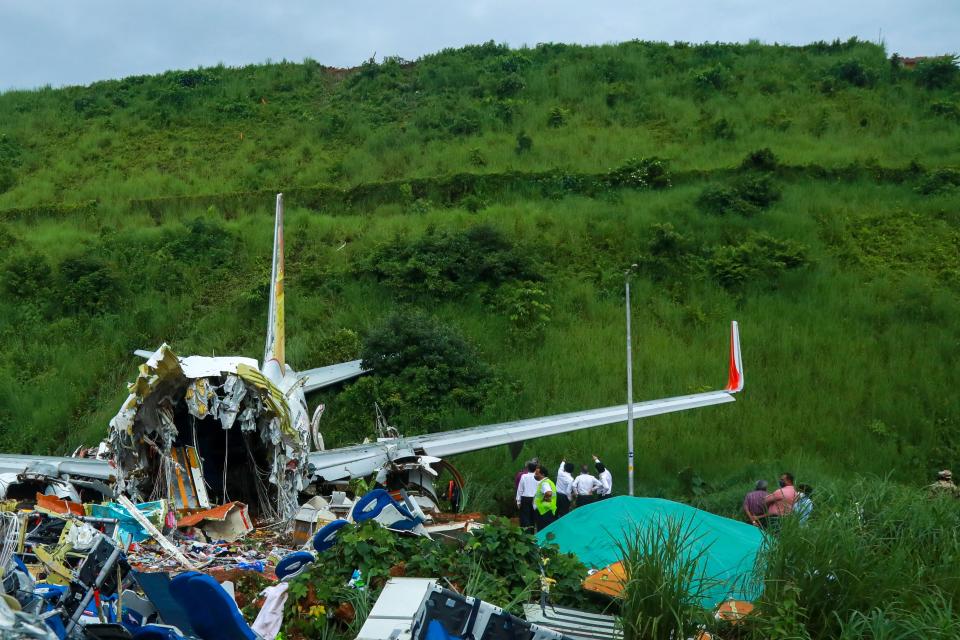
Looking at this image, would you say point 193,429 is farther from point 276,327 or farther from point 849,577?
point 849,577

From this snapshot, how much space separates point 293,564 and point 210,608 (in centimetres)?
264

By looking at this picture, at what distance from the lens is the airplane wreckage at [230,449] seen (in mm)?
13055

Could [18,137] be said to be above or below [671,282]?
above

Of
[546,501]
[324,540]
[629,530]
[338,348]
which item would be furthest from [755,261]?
[324,540]

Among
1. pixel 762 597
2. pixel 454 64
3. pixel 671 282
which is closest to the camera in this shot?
pixel 762 597

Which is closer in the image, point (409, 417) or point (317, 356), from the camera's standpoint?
point (409, 417)

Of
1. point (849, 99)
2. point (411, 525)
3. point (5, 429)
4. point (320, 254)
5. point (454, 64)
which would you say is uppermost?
point (454, 64)

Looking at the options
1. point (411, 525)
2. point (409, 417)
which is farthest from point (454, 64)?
point (411, 525)

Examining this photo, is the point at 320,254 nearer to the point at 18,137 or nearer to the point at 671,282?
the point at 671,282

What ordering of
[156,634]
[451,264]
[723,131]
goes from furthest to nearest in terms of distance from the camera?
[723,131] < [451,264] < [156,634]

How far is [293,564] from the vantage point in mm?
9070

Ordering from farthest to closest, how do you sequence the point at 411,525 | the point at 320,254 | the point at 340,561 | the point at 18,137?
the point at 18,137 < the point at 320,254 < the point at 411,525 < the point at 340,561

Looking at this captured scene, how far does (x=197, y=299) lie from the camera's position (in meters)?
31.4

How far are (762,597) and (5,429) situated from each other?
883 inches
